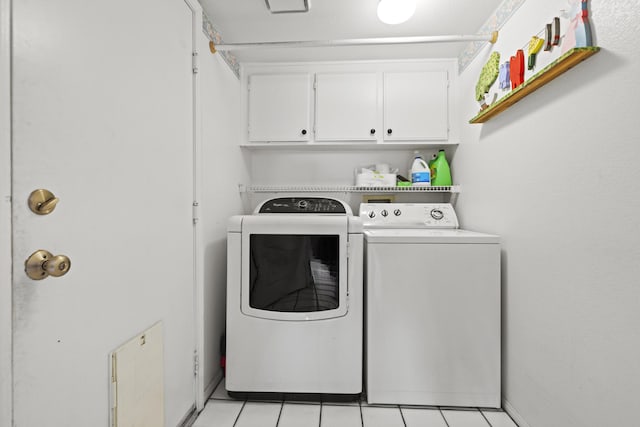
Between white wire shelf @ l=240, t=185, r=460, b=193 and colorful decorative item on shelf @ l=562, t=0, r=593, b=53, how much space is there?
4.31ft

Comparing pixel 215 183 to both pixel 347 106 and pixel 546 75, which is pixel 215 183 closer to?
pixel 347 106

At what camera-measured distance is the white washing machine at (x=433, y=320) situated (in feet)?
5.57

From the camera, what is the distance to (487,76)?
6.02ft

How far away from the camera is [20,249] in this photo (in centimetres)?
74

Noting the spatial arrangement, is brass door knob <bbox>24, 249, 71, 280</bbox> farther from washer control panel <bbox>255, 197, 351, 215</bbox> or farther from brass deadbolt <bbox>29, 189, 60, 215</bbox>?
washer control panel <bbox>255, 197, 351, 215</bbox>

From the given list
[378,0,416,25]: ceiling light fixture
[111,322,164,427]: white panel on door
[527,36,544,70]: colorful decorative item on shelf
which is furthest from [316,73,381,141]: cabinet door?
[111,322,164,427]: white panel on door

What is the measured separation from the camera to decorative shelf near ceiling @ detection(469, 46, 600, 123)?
107 cm

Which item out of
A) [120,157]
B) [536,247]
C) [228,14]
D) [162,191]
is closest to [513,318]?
[536,247]

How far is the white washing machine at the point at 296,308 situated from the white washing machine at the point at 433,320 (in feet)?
0.39

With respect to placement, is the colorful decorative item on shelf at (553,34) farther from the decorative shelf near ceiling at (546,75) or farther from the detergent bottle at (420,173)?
the detergent bottle at (420,173)

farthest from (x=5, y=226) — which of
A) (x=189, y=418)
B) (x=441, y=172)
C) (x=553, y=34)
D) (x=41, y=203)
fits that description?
(x=441, y=172)

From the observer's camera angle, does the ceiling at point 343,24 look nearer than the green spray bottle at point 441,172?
Yes

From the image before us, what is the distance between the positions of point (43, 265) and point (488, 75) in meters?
2.24

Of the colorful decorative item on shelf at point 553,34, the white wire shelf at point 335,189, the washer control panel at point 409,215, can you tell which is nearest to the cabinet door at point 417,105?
the white wire shelf at point 335,189
